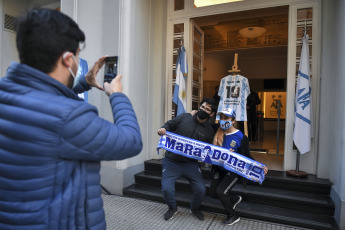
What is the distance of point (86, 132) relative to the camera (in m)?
1.03

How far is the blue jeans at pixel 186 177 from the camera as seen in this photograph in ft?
12.8

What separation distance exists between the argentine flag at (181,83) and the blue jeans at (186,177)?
6.14 ft

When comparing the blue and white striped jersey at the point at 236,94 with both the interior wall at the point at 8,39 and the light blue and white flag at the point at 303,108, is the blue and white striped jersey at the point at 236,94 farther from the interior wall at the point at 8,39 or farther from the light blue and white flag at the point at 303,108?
the interior wall at the point at 8,39

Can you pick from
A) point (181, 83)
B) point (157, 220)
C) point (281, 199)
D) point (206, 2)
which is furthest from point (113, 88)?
point (206, 2)

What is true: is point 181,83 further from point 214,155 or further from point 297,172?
point 297,172

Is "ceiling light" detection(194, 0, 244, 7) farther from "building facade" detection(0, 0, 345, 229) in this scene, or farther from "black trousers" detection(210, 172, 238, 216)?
"black trousers" detection(210, 172, 238, 216)

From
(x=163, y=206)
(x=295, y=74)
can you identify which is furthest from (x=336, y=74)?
(x=163, y=206)

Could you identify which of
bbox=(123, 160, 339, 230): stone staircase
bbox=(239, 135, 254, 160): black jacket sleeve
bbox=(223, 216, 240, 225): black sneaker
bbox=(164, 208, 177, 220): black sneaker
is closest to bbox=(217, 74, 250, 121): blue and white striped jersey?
bbox=(123, 160, 339, 230): stone staircase

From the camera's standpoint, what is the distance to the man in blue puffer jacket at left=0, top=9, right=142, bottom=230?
1008mm

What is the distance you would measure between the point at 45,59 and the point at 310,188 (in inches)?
182

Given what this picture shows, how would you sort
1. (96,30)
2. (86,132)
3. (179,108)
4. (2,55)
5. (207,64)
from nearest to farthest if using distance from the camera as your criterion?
(86,132), (96,30), (179,108), (2,55), (207,64)

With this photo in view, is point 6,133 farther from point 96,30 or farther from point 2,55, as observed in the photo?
point 2,55

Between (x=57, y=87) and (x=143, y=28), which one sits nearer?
(x=57, y=87)

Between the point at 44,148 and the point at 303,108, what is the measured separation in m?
4.74
